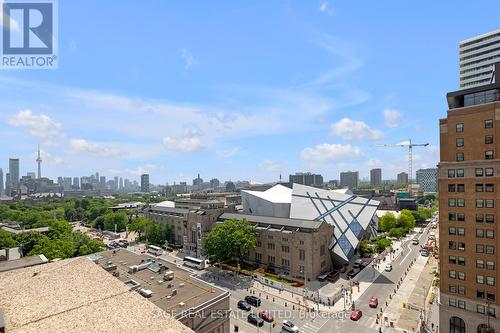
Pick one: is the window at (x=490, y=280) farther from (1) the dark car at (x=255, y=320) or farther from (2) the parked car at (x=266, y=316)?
(1) the dark car at (x=255, y=320)

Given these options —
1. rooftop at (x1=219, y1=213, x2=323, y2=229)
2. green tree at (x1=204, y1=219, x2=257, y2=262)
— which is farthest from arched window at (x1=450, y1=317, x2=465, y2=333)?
green tree at (x1=204, y1=219, x2=257, y2=262)

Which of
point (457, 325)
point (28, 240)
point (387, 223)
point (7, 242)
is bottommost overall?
point (457, 325)

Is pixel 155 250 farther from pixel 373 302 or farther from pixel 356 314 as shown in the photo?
pixel 373 302

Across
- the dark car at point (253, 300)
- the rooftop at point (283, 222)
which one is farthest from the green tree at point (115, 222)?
the dark car at point (253, 300)

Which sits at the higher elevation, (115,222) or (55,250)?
(55,250)

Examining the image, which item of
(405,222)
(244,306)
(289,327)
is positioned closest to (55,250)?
(244,306)
